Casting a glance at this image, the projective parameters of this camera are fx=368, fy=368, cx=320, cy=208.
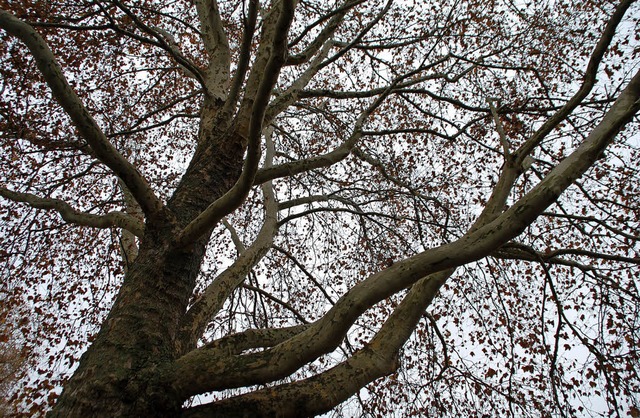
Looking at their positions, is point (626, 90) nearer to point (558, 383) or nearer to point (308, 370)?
point (558, 383)

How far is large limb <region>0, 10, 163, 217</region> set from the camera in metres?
2.42

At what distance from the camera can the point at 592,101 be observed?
4559mm

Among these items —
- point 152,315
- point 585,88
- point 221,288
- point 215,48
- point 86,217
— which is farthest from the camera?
point 215,48

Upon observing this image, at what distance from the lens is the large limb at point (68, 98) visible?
242 centimetres

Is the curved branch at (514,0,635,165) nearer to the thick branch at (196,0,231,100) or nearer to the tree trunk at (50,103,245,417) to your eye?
the tree trunk at (50,103,245,417)

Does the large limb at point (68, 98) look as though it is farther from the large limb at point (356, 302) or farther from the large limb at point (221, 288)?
the large limb at point (356, 302)

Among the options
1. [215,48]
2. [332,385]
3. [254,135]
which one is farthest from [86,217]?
[332,385]

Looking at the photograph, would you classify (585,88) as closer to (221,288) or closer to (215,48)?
(221,288)

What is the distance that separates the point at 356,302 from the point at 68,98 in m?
2.28

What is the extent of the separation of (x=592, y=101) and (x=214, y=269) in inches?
268

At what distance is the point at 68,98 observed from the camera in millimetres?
2441

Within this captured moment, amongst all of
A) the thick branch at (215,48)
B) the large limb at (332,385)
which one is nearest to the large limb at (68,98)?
the large limb at (332,385)

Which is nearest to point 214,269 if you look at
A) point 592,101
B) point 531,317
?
point 531,317

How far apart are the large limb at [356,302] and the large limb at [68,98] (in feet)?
4.69
